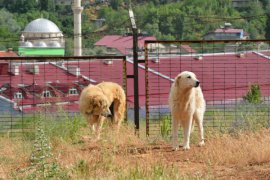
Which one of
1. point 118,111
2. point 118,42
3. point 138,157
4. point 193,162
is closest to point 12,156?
point 138,157

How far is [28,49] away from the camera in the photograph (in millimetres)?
85750

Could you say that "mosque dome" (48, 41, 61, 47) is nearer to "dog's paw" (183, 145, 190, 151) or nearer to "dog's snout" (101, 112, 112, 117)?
"dog's snout" (101, 112, 112, 117)

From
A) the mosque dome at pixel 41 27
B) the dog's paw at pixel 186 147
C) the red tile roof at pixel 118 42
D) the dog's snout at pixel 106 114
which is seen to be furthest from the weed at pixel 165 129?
the mosque dome at pixel 41 27

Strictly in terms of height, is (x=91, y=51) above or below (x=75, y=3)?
below

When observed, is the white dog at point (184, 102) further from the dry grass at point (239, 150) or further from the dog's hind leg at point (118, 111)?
the dog's hind leg at point (118, 111)

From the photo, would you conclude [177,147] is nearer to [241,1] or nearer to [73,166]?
[73,166]

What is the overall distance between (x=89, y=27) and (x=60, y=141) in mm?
110337

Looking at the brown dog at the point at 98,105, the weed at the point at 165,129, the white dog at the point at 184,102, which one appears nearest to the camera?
the white dog at the point at 184,102

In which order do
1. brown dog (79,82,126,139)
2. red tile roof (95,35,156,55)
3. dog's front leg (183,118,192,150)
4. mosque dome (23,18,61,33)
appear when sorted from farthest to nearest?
1. mosque dome (23,18,61,33)
2. red tile roof (95,35,156,55)
3. brown dog (79,82,126,139)
4. dog's front leg (183,118,192,150)

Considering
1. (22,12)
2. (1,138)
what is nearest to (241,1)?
(22,12)

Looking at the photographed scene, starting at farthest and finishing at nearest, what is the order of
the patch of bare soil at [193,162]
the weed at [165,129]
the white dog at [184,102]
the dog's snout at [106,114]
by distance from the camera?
the dog's snout at [106,114] → the weed at [165,129] → the white dog at [184,102] → the patch of bare soil at [193,162]

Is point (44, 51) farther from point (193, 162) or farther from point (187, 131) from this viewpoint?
point (193, 162)

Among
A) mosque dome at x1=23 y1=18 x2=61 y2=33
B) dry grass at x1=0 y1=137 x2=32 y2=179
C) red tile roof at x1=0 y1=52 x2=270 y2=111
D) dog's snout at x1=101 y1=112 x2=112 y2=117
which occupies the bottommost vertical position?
mosque dome at x1=23 y1=18 x2=61 y2=33

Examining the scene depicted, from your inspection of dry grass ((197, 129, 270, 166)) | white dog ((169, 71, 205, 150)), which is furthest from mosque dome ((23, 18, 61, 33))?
dry grass ((197, 129, 270, 166))
